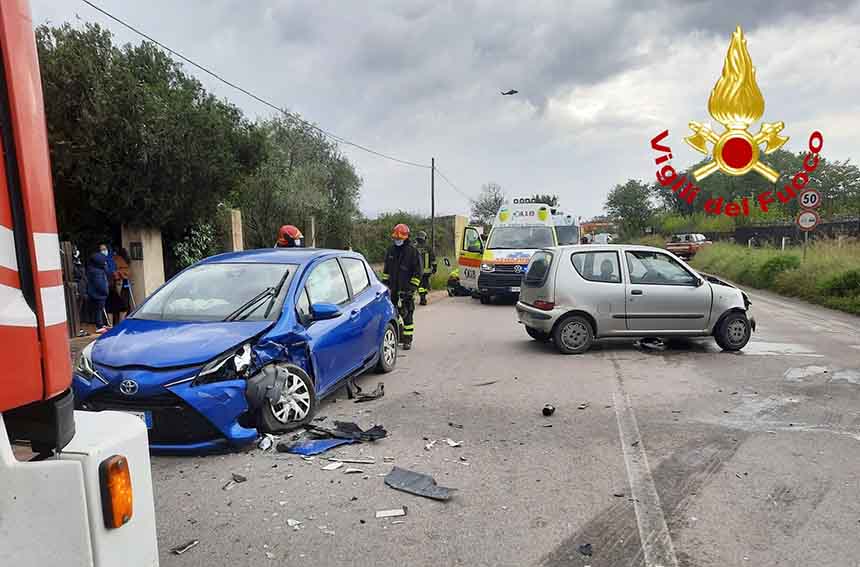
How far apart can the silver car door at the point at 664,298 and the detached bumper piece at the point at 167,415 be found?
627 cm

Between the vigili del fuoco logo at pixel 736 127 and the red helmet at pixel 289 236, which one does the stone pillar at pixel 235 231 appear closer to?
the red helmet at pixel 289 236

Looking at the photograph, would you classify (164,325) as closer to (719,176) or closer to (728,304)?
(728,304)

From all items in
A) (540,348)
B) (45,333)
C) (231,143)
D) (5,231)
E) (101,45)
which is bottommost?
(540,348)

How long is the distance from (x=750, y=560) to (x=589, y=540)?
2.64 feet

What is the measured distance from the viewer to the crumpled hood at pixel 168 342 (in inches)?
169

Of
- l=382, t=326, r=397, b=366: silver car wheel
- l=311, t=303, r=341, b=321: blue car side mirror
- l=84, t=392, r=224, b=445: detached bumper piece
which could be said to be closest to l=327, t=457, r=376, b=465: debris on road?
l=84, t=392, r=224, b=445: detached bumper piece

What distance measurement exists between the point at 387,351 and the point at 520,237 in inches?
345

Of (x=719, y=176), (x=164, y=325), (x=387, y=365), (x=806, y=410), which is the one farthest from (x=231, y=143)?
(x=719, y=176)

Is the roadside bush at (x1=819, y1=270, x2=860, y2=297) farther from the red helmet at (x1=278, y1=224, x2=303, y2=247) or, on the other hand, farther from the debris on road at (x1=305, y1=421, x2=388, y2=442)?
the debris on road at (x1=305, y1=421, x2=388, y2=442)

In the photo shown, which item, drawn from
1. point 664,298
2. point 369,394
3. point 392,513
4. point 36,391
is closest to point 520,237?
point 664,298

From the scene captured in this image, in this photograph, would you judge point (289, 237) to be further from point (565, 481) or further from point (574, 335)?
point (565, 481)

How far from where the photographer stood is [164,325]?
488 centimetres

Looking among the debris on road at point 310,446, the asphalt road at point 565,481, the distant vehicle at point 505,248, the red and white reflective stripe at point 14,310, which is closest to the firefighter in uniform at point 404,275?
the asphalt road at point 565,481

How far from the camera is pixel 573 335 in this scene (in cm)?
852
